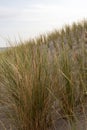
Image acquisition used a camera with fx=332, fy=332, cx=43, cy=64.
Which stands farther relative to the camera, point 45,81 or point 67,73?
point 67,73

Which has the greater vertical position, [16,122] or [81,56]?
[81,56]

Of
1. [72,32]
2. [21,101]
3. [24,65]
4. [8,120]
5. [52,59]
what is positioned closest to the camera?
[21,101]

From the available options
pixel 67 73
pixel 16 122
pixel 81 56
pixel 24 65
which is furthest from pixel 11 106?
pixel 81 56

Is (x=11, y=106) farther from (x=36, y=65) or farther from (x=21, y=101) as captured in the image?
(x=36, y=65)

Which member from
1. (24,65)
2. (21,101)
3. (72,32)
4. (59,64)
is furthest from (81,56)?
(72,32)

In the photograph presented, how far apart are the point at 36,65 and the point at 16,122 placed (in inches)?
19.0

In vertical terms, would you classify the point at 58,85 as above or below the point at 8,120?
above

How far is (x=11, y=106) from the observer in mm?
2732

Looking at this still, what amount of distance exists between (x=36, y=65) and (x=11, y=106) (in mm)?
396

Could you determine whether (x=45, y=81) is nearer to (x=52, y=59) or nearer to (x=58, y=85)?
(x=58, y=85)

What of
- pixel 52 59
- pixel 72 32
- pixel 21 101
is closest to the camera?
pixel 21 101

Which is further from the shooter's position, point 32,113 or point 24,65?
point 24,65

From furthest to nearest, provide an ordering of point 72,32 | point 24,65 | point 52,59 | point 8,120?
point 72,32 < point 52,59 < point 8,120 < point 24,65

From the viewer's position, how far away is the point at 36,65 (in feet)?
8.87
